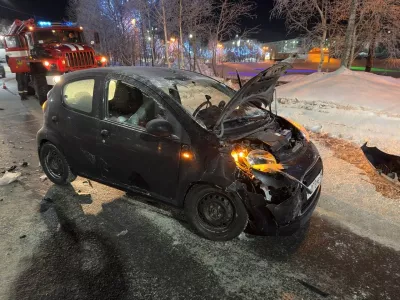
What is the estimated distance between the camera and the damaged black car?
9.23 ft

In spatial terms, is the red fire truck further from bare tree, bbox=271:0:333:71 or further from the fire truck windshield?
bare tree, bbox=271:0:333:71

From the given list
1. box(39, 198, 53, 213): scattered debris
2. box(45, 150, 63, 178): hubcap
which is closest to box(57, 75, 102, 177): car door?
box(45, 150, 63, 178): hubcap

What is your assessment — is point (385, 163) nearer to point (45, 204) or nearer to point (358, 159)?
point (358, 159)

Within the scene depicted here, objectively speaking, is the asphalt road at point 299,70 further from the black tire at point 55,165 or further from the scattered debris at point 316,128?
the black tire at point 55,165

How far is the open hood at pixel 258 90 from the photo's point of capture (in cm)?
296

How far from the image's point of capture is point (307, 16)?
1884 centimetres

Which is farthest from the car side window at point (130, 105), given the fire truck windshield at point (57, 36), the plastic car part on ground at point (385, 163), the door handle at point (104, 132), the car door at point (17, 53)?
the car door at point (17, 53)

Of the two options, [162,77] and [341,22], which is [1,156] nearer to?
[162,77]

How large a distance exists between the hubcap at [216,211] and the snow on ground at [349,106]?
4.33 meters

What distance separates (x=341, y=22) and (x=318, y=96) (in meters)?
13.4

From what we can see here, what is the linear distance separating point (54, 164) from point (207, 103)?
255cm

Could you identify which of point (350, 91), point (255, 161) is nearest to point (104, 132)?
point (255, 161)

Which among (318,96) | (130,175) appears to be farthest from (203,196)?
(318,96)

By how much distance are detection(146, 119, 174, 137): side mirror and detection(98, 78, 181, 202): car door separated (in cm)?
8
